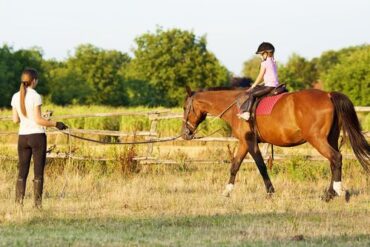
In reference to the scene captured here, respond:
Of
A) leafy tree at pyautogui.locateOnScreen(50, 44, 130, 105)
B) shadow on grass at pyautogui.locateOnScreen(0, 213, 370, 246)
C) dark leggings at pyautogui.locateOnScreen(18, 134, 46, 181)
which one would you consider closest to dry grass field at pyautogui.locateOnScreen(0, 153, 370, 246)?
shadow on grass at pyautogui.locateOnScreen(0, 213, 370, 246)

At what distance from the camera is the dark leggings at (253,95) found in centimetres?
1158

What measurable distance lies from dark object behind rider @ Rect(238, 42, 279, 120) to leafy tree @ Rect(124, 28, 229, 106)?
140 feet

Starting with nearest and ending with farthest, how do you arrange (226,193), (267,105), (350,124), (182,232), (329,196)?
1. (182,232)
2. (329,196)
3. (350,124)
4. (226,193)
5. (267,105)

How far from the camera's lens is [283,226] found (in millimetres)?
8367

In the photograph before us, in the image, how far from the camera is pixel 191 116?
1253 cm

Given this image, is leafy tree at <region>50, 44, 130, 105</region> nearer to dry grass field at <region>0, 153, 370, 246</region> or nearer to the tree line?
the tree line

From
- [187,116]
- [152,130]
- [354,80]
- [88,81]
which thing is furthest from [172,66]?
[187,116]

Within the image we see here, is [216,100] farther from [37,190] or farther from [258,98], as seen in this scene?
[37,190]

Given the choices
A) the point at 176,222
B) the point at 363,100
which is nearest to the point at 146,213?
the point at 176,222

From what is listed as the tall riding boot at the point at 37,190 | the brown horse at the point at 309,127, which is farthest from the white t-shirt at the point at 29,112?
the brown horse at the point at 309,127

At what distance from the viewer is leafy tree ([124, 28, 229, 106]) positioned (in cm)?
5612

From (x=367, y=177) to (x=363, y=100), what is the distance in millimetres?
35471

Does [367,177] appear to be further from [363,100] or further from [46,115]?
[363,100]

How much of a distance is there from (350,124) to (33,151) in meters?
4.58
